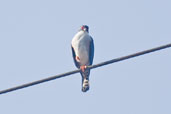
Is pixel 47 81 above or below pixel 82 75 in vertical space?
above

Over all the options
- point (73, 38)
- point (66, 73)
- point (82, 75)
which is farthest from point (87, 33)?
point (66, 73)

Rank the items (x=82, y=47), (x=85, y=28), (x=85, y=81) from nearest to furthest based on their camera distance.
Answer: (x=85, y=81) → (x=82, y=47) → (x=85, y=28)

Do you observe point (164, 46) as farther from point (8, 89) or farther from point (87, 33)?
point (87, 33)

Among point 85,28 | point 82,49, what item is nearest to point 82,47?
point 82,49

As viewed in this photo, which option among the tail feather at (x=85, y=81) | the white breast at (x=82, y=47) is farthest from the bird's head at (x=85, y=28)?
the tail feather at (x=85, y=81)

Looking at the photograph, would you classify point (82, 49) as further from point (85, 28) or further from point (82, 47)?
point (85, 28)

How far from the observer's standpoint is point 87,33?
1348cm

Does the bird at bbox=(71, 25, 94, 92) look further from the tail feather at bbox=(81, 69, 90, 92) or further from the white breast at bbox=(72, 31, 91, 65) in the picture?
the tail feather at bbox=(81, 69, 90, 92)

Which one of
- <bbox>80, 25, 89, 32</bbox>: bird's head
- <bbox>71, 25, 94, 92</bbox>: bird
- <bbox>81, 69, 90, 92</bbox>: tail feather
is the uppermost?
<bbox>80, 25, 89, 32</bbox>: bird's head

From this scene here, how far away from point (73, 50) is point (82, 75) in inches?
34.4

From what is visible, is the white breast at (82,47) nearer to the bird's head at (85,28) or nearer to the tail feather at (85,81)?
the bird's head at (85,28)

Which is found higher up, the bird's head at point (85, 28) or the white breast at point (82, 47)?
the bird's head at point (85, 28)

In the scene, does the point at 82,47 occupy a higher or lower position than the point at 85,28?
lower

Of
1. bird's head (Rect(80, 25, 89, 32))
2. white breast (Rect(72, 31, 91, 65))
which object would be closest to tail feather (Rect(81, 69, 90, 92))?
white breast (Rect(72, 31, 91, 65))
